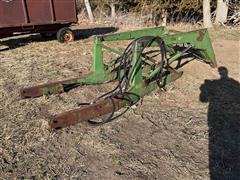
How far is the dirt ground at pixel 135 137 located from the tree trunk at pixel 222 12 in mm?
8231

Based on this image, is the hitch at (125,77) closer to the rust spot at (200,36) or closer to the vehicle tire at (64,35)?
the rust spot at (200,36)

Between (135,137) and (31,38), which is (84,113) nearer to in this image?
(135,137)

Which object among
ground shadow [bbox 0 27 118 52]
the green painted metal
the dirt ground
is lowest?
ground shadow [bbox 0 27 118 52]

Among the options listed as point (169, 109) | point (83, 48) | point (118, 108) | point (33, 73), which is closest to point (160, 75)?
point (169, 109)

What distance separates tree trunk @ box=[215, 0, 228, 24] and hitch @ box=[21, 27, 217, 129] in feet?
27.4

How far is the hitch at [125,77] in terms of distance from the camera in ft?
15.4

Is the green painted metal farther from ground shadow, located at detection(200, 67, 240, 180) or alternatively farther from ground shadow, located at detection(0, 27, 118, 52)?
ground shadow, located at detection(0, 27, 118, 52)

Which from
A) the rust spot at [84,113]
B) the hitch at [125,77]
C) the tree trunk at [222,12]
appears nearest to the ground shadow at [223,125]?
the hitch at [125,77]

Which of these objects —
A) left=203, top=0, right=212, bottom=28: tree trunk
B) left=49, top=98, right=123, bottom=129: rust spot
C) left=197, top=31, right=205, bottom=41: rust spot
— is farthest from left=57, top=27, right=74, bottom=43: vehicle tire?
left=49, top=98, right=123, bottom=129: rust spot

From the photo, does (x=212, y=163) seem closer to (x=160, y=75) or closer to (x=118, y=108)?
(x=118, y=108)

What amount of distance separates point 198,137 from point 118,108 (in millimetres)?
1279

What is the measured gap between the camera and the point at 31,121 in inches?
191

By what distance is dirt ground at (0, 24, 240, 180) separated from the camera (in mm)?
3717

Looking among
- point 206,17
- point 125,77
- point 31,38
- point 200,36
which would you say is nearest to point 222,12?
point 206,17
